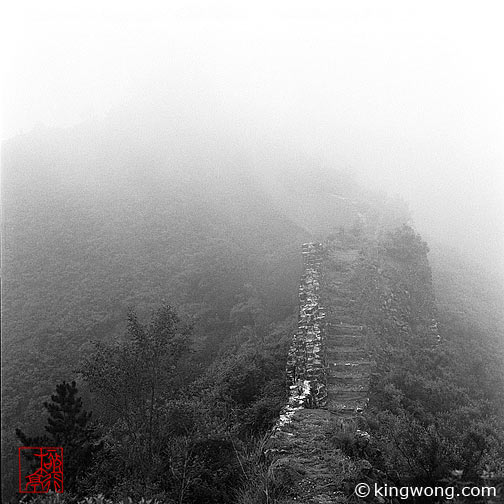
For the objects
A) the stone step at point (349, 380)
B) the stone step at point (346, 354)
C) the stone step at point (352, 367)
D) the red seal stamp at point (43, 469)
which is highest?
the stone step at point (346, 354)

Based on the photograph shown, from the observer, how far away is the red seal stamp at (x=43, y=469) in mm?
7062

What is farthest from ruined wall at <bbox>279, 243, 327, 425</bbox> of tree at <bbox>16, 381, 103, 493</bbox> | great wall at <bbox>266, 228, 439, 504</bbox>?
tree at <bbox>16, 381, 103, 493</bbox>

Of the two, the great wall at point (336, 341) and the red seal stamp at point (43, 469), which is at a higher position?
the great wall at point (336, 341)

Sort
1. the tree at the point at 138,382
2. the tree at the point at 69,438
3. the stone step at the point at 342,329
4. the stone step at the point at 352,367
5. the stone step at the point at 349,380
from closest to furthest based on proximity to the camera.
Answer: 1. the tree at the point at 69,438
2. the tree at the point at 138,382
3. the stone step at the point at 349,380
4. the stone step at the point at 352,367
5. the stone step at the point at 342,329

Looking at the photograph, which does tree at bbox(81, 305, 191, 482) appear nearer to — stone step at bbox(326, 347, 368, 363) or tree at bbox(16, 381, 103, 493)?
tree at bbox(16, 381, 103, 493)

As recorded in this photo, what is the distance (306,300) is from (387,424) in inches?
222

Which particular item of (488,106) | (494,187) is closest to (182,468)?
(494,187)

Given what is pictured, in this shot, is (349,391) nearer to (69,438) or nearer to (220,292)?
(69,438)

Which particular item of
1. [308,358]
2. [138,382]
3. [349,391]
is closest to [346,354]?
[308,358]

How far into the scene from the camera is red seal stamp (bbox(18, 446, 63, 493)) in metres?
7.06

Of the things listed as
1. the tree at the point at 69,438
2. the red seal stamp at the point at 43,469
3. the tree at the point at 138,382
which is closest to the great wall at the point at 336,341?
the tree at the point at 138,382

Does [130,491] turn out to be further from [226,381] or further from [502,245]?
[502,245]

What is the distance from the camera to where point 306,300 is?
14.8m

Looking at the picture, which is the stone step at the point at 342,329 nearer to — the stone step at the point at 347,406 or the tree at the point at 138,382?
the stone step at the point at 347,406
